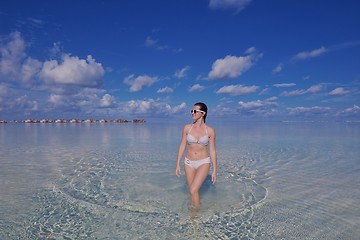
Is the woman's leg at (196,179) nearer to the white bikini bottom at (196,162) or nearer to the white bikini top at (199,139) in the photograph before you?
the white bikini bottom at (196,162)

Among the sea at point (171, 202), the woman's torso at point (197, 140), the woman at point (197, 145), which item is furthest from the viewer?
the woman's torso at point (197, 140)

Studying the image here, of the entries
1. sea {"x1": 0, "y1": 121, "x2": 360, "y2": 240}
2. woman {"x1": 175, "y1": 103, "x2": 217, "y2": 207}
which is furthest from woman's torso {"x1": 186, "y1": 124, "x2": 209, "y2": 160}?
sea {"x1": 0, "y1": 121, "x2": 360, "y2": 240}

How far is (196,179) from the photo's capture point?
7.11m

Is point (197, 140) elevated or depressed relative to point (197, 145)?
elevated

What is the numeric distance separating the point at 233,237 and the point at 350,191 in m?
5.62

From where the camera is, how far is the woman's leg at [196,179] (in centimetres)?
703

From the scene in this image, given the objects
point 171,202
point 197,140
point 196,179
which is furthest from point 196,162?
point 171,202

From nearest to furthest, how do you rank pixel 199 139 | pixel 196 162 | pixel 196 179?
pixel 196 179
pixel 199 139
pixel 196 162

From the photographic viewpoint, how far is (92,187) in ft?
30.0

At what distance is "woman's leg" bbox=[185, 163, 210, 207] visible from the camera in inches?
277

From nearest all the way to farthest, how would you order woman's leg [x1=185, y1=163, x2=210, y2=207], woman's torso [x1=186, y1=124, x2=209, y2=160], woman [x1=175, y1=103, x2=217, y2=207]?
woman's leg [x1=185, y1=163, x2=210, y2=207]
woman [x1=175, y1=103, x2=217, y2=207]
woman's torso [x1=186, y1=124, x2=209, y2=160]

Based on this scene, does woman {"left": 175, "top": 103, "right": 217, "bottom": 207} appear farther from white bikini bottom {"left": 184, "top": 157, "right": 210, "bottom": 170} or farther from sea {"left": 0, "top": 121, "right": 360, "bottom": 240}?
sea {"left": 0, "top": 121, "right": 360, "bottom": 240}

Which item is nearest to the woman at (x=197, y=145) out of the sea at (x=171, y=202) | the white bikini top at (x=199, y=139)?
the white bikini top at (x=199, y=139)

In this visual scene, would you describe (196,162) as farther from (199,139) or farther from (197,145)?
(199,139)
